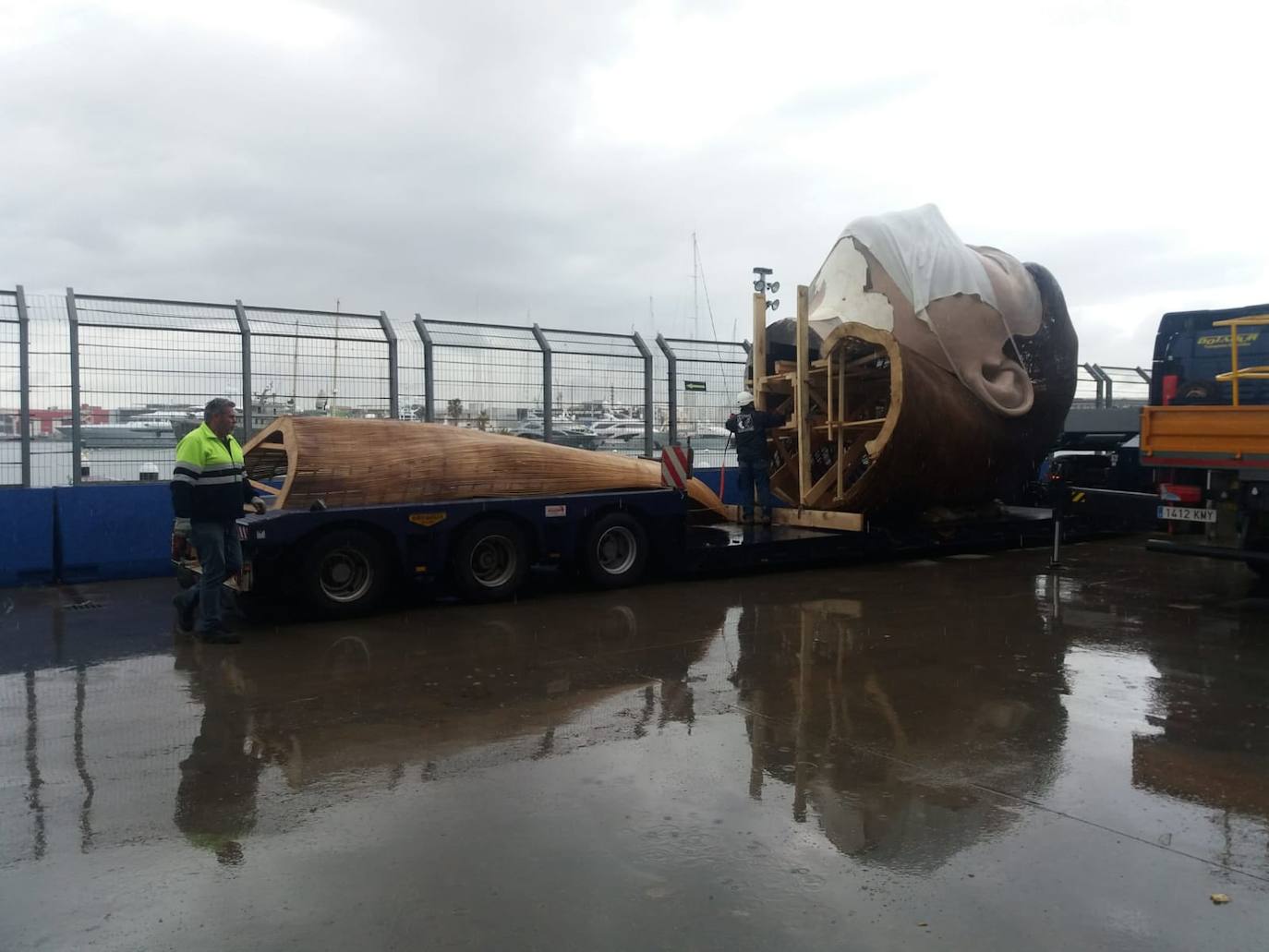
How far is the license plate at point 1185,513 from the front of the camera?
9172mm

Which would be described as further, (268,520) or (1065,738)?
(268,520)

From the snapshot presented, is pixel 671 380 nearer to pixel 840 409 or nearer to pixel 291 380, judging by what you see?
pixel 840 409

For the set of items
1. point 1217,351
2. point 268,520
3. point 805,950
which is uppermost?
point 1217,351

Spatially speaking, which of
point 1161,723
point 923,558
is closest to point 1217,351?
point 923,558

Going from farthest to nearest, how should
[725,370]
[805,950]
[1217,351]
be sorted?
[725,370] → [1217,351] → [805,950]

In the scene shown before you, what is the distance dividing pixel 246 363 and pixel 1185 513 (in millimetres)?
10134

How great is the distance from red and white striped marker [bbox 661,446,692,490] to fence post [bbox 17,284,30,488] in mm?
6848

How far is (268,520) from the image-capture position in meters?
8.46

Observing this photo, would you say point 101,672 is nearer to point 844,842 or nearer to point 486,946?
point 486,946

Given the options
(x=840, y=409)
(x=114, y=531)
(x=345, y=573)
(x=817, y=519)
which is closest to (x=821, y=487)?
(x=817, y=519)

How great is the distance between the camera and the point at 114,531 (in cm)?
1124

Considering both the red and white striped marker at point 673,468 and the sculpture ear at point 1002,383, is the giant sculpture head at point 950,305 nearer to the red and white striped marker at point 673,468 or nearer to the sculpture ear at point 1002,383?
the sculpture ear at point 1002,383

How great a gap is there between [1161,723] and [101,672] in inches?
269

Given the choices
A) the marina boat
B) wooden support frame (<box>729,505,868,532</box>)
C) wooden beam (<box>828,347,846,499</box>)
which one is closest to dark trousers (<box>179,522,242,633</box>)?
the marina boat
